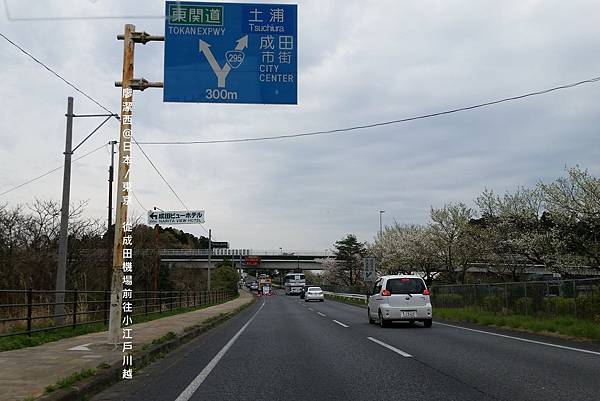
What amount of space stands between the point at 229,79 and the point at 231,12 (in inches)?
57.2

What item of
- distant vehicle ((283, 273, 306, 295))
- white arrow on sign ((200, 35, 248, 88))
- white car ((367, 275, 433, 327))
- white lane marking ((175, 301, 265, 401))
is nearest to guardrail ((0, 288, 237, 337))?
white lane marking ((175, 301, 265, 401))

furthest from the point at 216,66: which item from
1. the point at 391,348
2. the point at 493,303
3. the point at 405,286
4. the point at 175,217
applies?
the point at 175,217

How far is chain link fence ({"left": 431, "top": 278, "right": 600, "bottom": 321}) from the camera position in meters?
15.3

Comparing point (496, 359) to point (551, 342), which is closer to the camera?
point (496, 359)

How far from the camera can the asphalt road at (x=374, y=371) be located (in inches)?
265

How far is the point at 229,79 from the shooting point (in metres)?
11.3

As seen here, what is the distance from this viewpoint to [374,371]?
8391mm

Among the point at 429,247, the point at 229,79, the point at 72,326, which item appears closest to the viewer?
the point at 229,79

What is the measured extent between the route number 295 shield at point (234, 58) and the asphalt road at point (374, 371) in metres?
6.09

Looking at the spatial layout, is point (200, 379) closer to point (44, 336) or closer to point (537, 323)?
point (44, 336)

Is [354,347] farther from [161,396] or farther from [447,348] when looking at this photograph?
[161,396]

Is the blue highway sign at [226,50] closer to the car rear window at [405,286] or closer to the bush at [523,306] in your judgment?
the car rear window at [405,286]

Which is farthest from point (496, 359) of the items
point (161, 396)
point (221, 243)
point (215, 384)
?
point (221, 243)

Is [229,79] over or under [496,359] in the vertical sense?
over
